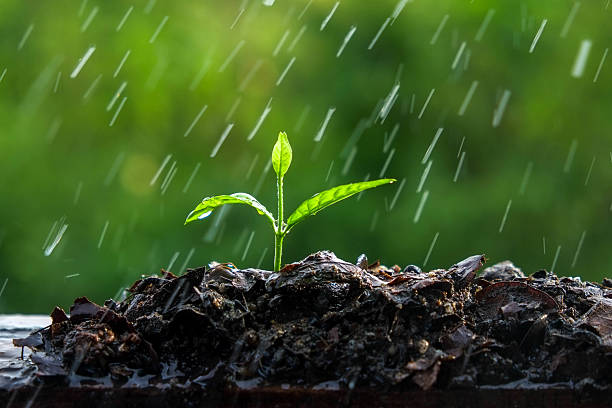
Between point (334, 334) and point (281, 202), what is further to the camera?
point (281, 202)

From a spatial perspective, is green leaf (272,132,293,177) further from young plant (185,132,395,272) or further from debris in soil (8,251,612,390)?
debris in soil (8,251,612,390)

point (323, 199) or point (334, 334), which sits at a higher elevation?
point (323, 199)

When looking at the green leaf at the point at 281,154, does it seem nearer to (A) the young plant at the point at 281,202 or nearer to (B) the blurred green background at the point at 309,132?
(A) the young plant at the point at 281,202

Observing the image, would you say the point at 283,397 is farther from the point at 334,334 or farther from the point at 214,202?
the point at 214,202

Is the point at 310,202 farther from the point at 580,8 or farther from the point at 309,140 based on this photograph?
the point at 580,8

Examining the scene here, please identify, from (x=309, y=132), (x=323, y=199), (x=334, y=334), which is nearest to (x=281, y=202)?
(x=323, y=199)

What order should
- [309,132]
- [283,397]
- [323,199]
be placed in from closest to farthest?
[283,397], [323,199], [309,132]
